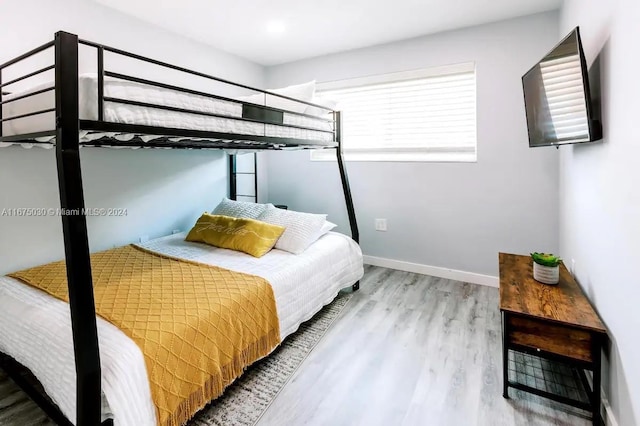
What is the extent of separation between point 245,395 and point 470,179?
2.52 m

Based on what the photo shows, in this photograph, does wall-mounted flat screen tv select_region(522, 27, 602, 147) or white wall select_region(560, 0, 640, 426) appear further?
wall-mounted flat screen tv select_region(522, 27, 602, 147)

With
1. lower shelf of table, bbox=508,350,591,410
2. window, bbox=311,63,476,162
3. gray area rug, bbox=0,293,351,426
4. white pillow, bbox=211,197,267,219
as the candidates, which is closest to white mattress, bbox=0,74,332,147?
white pillow, bbox=211,197,267,219

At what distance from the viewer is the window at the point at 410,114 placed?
3121mm

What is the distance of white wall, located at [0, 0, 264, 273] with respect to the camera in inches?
85.1

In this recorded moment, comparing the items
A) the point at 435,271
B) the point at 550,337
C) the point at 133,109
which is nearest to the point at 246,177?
the point at 435,271

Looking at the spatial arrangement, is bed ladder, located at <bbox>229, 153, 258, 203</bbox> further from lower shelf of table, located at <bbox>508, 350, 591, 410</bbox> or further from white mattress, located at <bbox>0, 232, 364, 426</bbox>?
lower shelf of table, located at <bbox>508, 350, 591, 410</bbox>

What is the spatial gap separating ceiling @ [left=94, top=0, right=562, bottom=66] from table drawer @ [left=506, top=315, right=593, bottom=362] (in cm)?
227

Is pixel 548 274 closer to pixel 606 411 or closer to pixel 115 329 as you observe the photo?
pixel 606 411

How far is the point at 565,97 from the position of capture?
1.73 m

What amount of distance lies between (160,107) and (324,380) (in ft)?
Answer: 5.10

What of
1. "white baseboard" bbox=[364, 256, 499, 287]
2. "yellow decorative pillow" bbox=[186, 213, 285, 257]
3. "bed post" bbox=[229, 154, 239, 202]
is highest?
"bed post" bbox=[229, 154, 239, 202]

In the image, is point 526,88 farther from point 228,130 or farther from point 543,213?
point 228,130

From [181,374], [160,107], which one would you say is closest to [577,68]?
[160,107]

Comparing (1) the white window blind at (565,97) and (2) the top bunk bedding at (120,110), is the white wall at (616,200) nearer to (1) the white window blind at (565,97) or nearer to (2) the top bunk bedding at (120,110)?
(1) the white window blind at (565,97)
